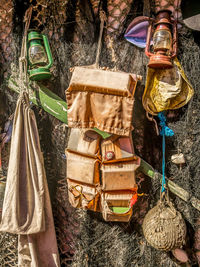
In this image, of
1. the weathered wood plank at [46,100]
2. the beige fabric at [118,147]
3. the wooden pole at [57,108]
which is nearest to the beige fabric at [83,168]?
the beige fabric at [118,147]

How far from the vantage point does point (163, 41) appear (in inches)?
70.9

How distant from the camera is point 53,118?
2.32 metres

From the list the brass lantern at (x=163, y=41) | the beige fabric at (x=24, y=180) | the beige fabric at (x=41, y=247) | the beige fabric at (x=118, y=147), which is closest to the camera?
the brass lantern at (x=163, y=41)

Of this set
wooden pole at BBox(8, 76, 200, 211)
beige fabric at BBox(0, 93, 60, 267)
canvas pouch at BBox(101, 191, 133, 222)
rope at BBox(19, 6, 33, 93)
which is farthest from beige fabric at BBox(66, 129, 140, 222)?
rope at BBox(19, 6, 33, 93)

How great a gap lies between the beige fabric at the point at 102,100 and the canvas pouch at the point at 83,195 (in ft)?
1.66

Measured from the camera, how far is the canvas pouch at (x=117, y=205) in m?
2.03

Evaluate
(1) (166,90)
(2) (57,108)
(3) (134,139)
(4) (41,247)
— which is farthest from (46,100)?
(4) (41,247)

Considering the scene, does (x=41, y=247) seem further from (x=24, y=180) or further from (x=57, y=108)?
(x=57, y=108)

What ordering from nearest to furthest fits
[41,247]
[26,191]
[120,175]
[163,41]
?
[163,41]
[120,175]
[26,191]
[41,247]

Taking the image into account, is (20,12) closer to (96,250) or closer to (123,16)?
(123,16)

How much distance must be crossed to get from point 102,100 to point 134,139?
1.71ft

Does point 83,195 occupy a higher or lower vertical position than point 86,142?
lower

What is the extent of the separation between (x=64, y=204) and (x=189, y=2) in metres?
1.92

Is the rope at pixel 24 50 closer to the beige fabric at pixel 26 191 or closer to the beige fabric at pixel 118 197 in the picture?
the beige fabric at pixel 26 191
